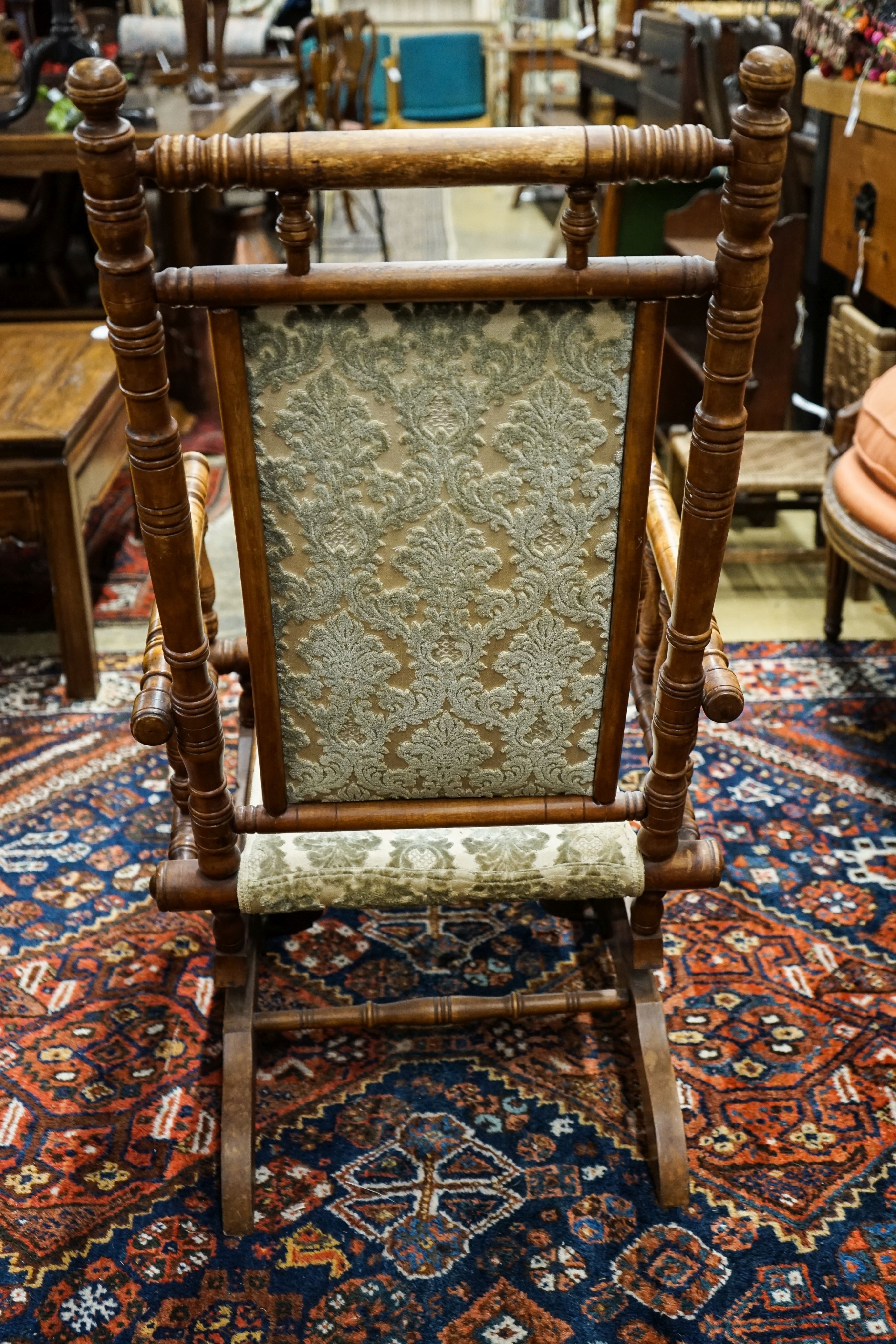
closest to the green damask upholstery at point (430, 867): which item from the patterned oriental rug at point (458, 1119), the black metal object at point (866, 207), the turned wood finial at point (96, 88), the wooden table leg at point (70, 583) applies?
the patterned oriental rug at point (458, 1119)

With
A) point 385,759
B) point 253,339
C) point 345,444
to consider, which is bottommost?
point 385,759

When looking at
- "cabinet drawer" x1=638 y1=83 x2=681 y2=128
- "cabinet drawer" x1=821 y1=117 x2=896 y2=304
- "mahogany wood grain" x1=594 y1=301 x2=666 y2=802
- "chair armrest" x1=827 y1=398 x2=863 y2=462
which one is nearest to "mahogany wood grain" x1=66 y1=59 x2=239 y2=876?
"mahogany wood grain" x1=594 y1=301 x2=666 y2=802

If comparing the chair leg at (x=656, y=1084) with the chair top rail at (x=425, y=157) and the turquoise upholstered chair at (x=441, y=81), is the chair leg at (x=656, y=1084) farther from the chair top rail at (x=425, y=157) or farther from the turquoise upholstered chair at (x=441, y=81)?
the turquoise upholstered chair at (x=441, y=81)

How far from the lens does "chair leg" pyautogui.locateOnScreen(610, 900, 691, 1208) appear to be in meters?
1.52

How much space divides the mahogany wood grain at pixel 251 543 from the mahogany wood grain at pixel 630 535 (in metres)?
0.36

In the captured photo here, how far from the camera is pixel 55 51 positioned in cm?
381

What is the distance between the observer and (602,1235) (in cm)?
150

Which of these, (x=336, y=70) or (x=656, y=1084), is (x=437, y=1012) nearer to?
(x=656, y=1084)

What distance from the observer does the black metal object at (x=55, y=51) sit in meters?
3.76

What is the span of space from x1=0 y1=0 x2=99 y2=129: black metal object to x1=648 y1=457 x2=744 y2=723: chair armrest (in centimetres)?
306

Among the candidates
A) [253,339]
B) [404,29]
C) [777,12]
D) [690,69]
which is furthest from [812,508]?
[404,29]

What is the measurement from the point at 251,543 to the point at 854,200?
2.40 metres

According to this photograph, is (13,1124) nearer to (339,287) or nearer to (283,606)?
(283,606)

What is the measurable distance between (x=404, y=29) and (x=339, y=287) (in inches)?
412
